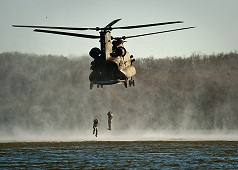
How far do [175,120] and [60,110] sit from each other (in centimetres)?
2231

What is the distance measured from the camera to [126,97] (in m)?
131

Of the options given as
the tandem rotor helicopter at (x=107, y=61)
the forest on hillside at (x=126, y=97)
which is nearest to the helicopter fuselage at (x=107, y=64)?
the tandem rotor helicopter at (x=107, y=61)

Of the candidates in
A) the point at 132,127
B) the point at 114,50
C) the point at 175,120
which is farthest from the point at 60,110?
the point at 114,50

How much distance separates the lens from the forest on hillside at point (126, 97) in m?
124

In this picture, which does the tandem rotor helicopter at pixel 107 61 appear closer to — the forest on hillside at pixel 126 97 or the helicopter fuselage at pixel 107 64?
the helicopter fuselage at pixel 107 64

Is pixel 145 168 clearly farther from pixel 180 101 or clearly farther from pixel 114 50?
pixel 180 101

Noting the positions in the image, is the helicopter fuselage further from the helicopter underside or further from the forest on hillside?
the forest on hillside

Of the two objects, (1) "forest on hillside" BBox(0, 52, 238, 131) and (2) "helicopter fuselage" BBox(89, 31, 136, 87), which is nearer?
(2) "helicopter fuselage" BBox(89, 31, 136, 87)

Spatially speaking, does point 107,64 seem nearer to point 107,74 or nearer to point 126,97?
point 107,74

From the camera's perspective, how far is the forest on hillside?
408ft

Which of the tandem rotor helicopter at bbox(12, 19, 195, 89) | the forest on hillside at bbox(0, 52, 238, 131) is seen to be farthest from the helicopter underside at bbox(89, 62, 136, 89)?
the forest on hillside at bbox(0, 52, 238, 131)

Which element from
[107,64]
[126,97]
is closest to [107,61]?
[107,64]

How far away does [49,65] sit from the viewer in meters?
126

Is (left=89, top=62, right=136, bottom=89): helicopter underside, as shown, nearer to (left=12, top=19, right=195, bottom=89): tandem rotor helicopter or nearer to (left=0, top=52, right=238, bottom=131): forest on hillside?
(left=12, top=19, right=195, bottom=89): tandem rotor helicopter
